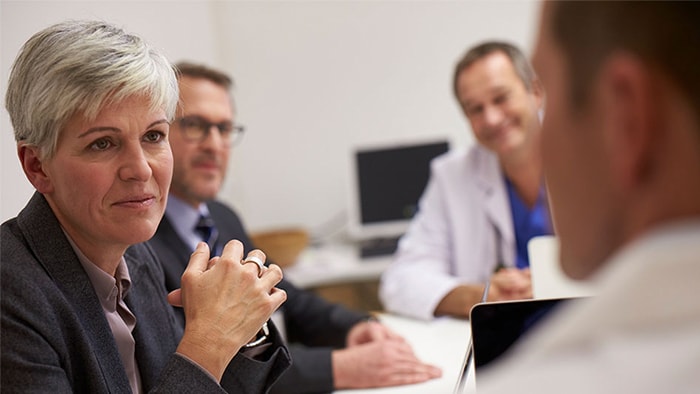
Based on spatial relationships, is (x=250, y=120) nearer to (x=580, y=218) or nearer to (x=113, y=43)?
(x=113, y=43)

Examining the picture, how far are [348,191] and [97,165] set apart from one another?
2.54 metres

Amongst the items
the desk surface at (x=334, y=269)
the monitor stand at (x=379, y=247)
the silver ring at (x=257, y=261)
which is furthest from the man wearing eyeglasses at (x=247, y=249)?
the monitor stand at (x=379, y=247)

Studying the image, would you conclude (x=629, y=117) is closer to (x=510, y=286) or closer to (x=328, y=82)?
(x=510, y=286)

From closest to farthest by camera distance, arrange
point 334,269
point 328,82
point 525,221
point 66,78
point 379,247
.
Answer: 1. point 66,78
2. point 525,221
3. point 334,269
4. point 379,247
5. point 328,82

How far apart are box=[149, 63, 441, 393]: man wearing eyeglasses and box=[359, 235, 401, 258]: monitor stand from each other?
1223mm

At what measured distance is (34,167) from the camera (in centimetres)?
84

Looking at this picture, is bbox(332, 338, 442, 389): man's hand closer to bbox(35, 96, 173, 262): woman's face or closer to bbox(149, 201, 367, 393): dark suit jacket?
bbox(149, 201, 367, 393): dark suit jacket


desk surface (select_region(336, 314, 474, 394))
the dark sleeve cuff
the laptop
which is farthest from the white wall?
the laptop

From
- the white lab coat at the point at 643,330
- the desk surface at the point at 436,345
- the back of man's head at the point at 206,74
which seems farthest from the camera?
the back of man's head at the point at 206,74

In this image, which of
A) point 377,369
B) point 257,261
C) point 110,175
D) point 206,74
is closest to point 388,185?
point 206,74

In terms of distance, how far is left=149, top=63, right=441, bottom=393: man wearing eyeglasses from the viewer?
1.38 metres

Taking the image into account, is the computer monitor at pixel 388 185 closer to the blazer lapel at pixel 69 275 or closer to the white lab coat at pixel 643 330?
the blazer lapel at pixel 69 275

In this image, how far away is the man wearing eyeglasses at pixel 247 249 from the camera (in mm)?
1380

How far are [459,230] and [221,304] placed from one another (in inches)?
54.4
